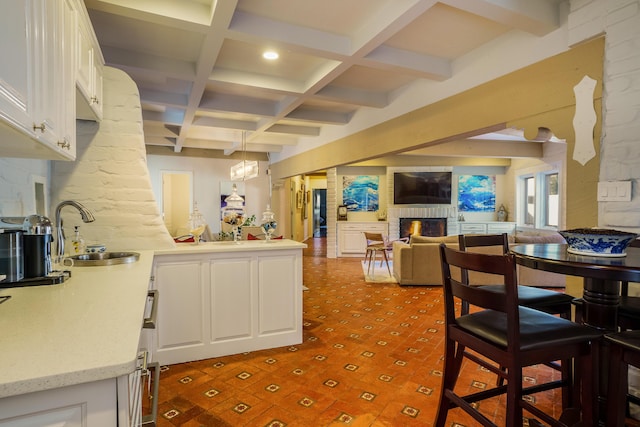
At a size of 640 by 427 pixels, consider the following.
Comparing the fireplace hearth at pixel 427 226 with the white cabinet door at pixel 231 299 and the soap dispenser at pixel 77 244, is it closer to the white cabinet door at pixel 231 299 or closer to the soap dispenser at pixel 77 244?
the white cabinet door at pixel 231 299

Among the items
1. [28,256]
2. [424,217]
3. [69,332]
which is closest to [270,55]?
[28,256]

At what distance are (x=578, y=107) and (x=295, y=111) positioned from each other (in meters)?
3.41

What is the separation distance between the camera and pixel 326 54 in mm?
2861

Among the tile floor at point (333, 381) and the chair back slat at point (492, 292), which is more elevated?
the chair back slat at point (492, 292)

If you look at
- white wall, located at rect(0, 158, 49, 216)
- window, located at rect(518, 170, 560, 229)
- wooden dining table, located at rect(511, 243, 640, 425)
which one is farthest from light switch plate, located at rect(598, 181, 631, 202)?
window, located at rect(518, 170, 560, 229)

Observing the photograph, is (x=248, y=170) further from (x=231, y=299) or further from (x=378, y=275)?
(x=231, y=299)

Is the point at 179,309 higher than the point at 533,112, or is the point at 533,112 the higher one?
the point at 533,112

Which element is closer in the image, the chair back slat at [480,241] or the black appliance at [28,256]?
the black appliance at [28,256]

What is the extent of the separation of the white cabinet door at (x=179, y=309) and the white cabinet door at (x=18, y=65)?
1.73 meters

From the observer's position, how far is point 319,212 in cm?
1476

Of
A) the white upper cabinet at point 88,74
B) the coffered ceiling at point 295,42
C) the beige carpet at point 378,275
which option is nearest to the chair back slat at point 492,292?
the coffered ceiling at point 295,42

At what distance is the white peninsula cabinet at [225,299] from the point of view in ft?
8.91

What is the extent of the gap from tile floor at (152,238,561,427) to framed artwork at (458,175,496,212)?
5695mm

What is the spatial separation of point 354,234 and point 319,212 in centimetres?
630
